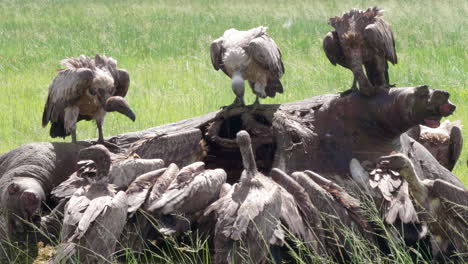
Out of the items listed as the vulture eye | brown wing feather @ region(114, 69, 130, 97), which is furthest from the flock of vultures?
brown wing feather @ region(114, 69, 130, 97)

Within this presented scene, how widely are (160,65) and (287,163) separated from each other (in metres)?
7.66

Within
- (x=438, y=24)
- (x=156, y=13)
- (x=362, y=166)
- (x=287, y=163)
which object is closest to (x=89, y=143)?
(x=287, y=163)

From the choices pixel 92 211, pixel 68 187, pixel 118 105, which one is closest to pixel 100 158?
pixel 68 187

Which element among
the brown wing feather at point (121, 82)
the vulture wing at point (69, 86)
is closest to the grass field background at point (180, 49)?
the brown wing feather at point (121, 82)

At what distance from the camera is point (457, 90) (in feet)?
39.7

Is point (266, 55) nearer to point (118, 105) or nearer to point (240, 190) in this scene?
point (118, 105)

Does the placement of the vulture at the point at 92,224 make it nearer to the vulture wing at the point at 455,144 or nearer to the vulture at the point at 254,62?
the vulture at the point at 254,62

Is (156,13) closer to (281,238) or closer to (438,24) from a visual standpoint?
(438,24)

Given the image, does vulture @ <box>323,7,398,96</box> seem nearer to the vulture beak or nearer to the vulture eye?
the vulture beak

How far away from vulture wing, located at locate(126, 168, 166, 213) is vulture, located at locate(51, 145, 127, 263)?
96 millimetres

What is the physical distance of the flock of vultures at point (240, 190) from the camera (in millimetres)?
5574

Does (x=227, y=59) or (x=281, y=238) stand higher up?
(x=227, y=59)

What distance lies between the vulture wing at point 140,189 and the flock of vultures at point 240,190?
0.03 feet

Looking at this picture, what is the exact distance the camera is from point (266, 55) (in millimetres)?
8078
